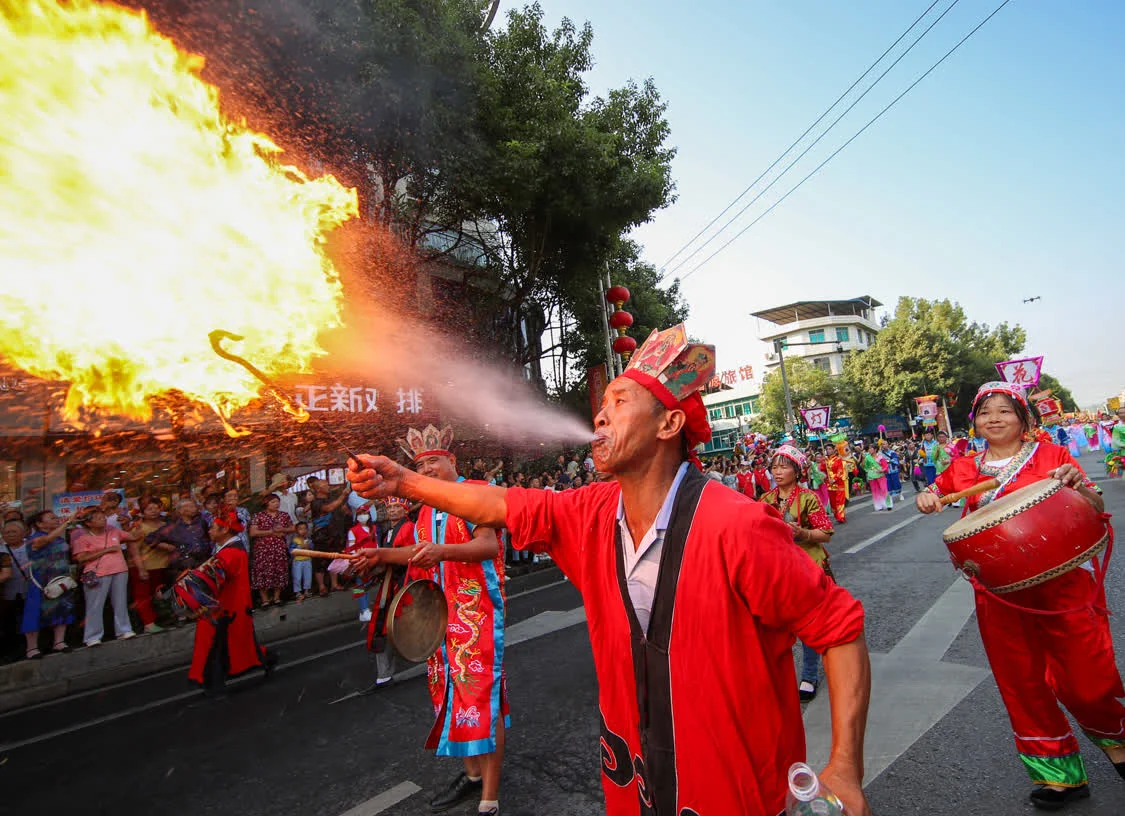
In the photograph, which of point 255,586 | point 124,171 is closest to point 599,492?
point 124,171

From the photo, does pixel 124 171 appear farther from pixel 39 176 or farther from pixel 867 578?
pixel 867 578

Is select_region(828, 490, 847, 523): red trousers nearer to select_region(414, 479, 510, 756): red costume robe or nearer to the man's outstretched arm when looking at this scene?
select_region(414, 479, 510, 756): red costume robe

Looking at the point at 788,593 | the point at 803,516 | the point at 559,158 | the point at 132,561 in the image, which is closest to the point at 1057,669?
the point at 803,516

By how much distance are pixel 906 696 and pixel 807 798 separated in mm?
3760

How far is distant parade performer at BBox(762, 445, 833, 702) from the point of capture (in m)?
4.44

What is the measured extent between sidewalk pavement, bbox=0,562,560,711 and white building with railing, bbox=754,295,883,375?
63.2 meters

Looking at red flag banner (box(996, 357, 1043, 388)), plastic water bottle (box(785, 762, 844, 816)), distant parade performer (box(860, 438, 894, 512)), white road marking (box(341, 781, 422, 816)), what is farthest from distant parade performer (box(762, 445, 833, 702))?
distant parade performer (box(860, 438, 894, 512))

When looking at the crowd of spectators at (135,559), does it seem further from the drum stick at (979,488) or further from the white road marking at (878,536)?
the drum stick at (979,488)

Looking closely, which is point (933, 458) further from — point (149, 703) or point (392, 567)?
point (149, 703)

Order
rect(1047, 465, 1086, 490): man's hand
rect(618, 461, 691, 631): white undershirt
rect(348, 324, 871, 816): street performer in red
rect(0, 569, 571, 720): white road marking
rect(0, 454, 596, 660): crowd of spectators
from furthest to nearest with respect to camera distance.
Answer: rect(0, 454, 596, 660): crowd of spectators
rect(0, 569, 571, 720): white road marking
rect(1047, 465, 1086, 490): man's hand
rect(618, 461, 691, 631): white undershirt
rect(348, 324, 871, 816): street performer in red

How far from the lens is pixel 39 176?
151 inches

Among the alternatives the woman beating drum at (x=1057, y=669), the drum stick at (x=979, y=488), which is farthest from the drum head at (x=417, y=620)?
the drum stick at (x=979, y=488)

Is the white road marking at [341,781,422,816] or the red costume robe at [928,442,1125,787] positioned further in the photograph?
the white road marking at [341,781,422,816]

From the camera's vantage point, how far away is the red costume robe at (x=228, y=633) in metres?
5.95
